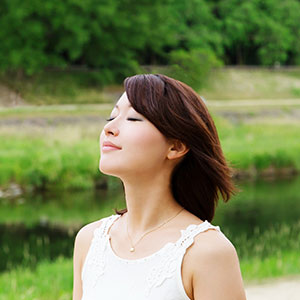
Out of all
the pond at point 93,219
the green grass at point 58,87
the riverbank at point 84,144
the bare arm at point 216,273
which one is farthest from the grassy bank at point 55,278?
the green grass at point 58,87

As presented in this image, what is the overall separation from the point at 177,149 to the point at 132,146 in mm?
138

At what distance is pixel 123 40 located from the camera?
35.4 m

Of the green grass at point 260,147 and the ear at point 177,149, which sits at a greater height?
the ear at point 177,149

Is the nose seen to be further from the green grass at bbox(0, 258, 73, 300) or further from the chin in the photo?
the green grass at bbox(0, 258, 73, 300)

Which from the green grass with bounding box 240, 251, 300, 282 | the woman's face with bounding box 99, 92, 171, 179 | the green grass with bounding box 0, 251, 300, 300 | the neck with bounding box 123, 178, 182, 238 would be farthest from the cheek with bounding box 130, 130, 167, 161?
the green grass with bounding box 240, 251, 300, 282

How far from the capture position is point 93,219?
522 inches

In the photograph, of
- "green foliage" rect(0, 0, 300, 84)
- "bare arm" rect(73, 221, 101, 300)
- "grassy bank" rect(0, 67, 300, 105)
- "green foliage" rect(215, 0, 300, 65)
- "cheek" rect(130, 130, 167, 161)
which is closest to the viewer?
"cheek" rect(130, 130, 167, 161)

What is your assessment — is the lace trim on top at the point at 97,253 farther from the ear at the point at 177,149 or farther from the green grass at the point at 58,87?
the green grass at the point at 58,87

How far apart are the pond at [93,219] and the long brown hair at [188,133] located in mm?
7101

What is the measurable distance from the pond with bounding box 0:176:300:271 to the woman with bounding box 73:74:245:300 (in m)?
7.13

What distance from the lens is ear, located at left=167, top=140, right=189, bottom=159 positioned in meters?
1.90

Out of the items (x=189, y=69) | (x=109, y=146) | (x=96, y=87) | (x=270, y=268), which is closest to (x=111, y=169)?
(x=109, y=146)

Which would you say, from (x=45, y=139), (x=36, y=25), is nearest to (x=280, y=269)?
(x=45, y=139)

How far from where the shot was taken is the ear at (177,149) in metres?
1.90
